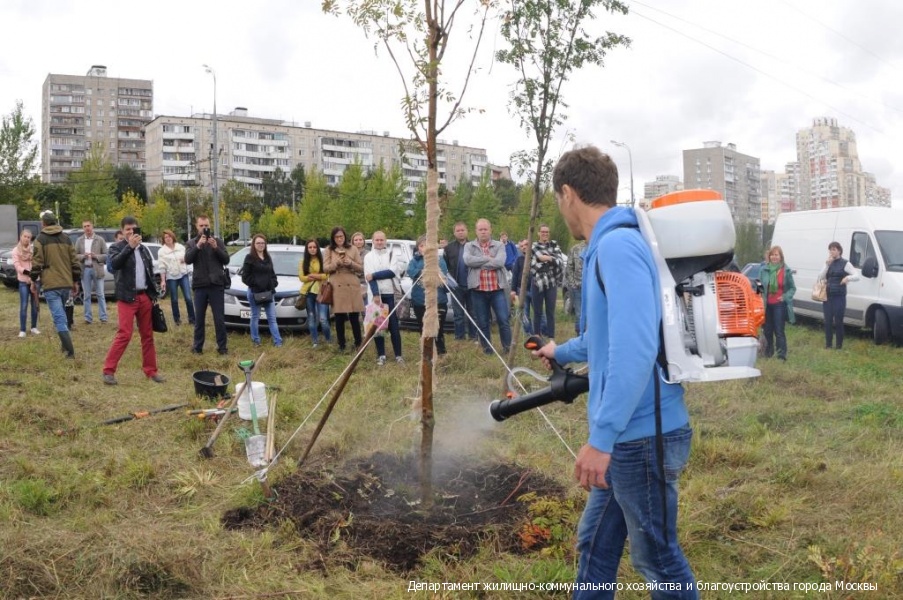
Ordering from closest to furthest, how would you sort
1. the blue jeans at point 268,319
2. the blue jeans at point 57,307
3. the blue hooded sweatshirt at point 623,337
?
the blue hooded sweatshirt at point 623,337 → the blue jeans at point 57,307 → the blue jeans at point 268,319

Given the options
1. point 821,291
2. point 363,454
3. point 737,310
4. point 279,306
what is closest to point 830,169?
point 821,291

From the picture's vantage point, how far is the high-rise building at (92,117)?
391ft

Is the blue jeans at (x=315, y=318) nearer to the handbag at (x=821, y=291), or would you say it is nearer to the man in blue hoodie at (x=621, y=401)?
the handbag at (x=821, y=291)

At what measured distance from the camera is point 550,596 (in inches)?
138

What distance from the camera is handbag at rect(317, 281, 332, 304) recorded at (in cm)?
1060

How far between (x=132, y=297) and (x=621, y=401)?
7.32m

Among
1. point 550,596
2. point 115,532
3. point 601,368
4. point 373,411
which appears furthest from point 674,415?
point 373,411

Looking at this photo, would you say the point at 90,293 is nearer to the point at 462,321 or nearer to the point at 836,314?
the point at 462,321

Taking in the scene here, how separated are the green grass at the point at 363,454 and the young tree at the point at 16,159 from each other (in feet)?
118

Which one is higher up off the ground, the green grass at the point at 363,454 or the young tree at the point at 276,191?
the young tree at the point at 276,191

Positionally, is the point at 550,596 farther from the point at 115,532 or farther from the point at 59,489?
the point at 59,489

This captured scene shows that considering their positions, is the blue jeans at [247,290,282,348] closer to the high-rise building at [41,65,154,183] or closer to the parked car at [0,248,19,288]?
the parked car at [0,248,19,288]

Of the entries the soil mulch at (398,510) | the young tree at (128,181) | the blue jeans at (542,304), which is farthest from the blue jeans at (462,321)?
the young tree at (128,181)

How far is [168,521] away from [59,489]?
3.09 ft
